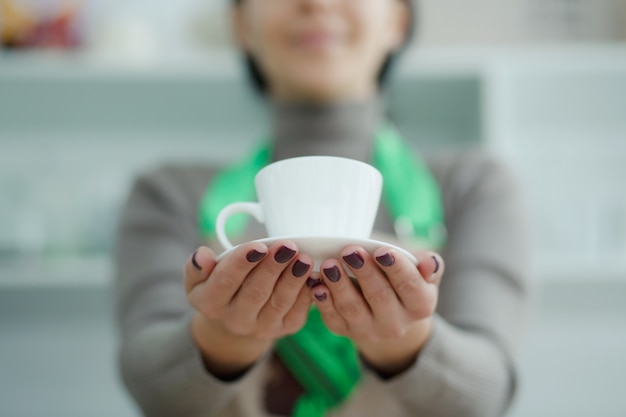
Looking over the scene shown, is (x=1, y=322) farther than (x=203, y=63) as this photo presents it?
Yes

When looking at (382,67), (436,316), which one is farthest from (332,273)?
(382,67)

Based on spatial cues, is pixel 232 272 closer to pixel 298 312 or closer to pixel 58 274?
pixel 298 312

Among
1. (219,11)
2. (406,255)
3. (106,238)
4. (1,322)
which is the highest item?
(406,255)

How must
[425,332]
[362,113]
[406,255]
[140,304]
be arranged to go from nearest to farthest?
1. [406,255]
2. [425,332]
3. [140,304]
4. [362,113]

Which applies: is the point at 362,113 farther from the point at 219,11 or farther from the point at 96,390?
the point at 96,390

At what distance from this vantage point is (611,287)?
1.99 meters

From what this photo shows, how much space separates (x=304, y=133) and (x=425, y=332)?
555 mm

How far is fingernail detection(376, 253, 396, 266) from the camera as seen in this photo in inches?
20.7

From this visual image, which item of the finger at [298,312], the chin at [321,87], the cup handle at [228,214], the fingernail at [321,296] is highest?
the cup handle at [228,214]

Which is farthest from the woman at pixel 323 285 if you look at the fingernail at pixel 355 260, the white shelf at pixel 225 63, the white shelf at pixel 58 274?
the white shelf at pixel 58 274

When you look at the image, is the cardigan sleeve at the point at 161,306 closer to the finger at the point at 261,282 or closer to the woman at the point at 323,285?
the woman at the point at 323,285

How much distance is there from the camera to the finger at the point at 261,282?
519mm

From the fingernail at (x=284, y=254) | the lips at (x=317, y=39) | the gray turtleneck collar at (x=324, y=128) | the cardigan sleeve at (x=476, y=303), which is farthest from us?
the gray turtleneck collar at (x=324, y=128)

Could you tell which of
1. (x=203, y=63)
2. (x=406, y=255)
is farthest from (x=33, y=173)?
(x=406, y=255)
